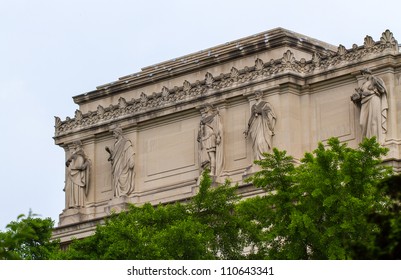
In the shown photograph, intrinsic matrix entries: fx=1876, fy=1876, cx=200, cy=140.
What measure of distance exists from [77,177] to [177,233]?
25.9 meters

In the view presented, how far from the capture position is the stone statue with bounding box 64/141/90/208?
316 ft

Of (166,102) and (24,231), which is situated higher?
(166,102)

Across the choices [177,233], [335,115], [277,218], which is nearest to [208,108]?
[335,115]

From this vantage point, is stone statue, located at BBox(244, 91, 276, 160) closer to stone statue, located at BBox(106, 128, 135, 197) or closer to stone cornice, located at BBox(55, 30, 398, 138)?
stone cornice, located at BBox(55, 30, 398, 138)

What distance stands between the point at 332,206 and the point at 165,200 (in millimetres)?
24063

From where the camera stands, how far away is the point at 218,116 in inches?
3511

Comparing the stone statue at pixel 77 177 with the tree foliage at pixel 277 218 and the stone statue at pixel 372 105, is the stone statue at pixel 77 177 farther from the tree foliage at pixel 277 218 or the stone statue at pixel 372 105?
the stone statue at pixel 372 105

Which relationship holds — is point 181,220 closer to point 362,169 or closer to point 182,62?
point 362,169

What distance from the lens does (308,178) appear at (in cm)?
6850

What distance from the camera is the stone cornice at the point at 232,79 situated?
276 ft
